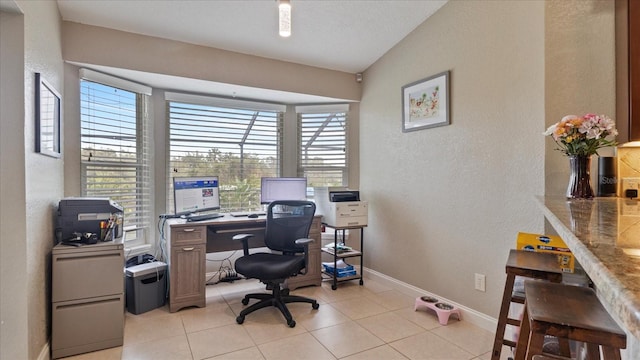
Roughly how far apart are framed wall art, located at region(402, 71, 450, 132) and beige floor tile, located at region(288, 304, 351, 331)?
73.0 inches

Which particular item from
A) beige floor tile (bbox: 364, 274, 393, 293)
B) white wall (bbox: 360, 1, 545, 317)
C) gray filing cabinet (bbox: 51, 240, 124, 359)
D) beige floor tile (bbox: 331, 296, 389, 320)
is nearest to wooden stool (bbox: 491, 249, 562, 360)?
white wall (bbox: 360, 1, 545, 317)

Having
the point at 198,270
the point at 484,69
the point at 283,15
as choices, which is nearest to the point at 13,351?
the point at 198,270

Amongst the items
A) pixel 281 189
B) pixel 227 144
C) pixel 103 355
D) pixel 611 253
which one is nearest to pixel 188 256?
pixel 103 355

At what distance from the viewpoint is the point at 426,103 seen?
301 centimetres

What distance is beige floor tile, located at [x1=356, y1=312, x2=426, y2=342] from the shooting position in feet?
8.00

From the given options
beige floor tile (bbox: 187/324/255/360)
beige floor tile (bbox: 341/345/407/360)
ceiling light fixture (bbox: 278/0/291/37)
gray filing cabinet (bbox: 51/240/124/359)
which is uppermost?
ceiling light fixture (bbox: 278/0/291/37)

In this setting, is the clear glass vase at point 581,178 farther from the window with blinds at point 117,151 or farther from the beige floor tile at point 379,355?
the window with blinds at point 117,151

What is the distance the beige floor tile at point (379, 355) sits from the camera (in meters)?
2.13

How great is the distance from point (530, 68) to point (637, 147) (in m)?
0.81

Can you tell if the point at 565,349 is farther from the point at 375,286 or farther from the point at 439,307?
the point at 375,286

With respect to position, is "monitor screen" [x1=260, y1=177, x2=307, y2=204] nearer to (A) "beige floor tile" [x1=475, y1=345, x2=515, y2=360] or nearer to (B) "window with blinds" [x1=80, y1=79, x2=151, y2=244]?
(B) "window with blinds" [x1=80, y1=79, x2=151, y2=244]

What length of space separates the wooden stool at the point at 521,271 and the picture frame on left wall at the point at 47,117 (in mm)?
2770

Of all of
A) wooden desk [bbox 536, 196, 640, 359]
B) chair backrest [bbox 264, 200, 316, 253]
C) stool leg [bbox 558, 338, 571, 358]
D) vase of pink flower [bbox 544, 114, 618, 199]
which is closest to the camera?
wooden desk [bbox 536, 196, 640, 359]

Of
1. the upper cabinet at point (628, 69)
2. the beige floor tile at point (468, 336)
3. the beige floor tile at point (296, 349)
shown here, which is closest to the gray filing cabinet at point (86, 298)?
the beige floor tile at point (296, 349)
